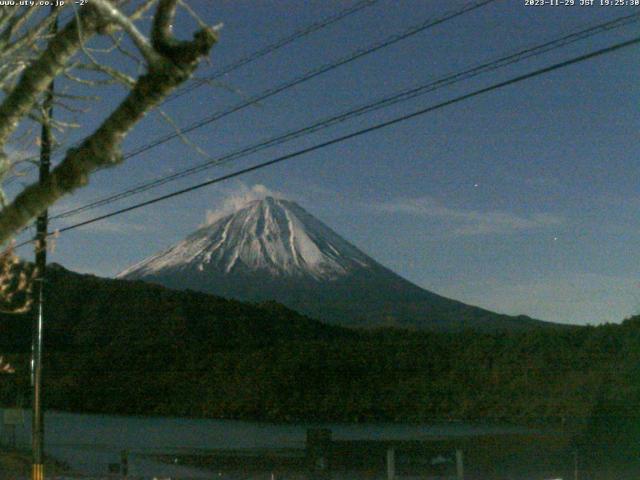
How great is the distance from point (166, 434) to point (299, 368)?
476 inches

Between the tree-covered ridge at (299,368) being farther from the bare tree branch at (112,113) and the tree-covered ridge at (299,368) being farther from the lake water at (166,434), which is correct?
the bare tree branch at (112,113)

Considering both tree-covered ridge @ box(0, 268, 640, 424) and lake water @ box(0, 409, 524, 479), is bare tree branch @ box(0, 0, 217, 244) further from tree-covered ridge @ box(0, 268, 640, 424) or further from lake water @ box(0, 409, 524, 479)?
tree-covered ridge @ box(0, 268, 640, 424)

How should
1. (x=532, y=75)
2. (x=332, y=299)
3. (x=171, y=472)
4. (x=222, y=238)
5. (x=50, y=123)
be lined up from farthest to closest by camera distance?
(x=222, y=238)
(x=332, y=299)
(x=171, y=472)
(x=532, y=75)
(x=50, y=123)

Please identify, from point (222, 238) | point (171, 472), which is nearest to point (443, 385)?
point (171, 472)

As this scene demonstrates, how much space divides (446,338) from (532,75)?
4122 cm

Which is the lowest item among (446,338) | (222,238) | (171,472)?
(171,472)

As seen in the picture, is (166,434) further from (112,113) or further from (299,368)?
(112,113)

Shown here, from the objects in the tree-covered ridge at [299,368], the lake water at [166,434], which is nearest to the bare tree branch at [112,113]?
the lake water at [166,434]

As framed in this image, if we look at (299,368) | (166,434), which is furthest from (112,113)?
(299,368)

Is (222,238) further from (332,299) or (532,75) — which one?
(532,75)

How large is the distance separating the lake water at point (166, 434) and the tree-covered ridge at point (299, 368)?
2.40 metres

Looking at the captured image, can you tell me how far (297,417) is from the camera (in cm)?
4281

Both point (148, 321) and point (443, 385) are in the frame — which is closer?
point (443, 385)

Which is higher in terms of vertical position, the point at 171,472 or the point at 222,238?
the point at 222,238
